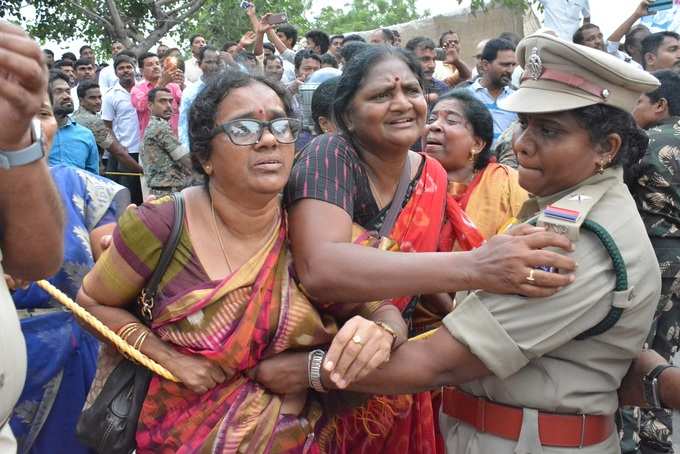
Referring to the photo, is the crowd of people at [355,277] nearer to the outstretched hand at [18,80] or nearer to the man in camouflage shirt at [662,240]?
the outstretched hand at [18,80]

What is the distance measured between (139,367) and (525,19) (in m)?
11.9

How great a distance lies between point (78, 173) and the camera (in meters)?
3.24

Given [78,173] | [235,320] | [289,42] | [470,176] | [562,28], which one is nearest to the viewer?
[235,320]

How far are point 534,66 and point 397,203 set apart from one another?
709 mm

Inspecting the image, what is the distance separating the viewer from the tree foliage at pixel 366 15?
38.9 m

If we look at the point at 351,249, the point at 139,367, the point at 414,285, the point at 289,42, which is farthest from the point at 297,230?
the point at 289,42

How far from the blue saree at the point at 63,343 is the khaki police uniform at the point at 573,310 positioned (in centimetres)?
169

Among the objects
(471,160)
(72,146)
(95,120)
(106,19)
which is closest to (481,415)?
(471,160)

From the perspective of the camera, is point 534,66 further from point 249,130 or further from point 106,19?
point 106,19

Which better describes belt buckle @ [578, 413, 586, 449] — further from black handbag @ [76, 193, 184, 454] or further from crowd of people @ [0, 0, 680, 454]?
A: black handbag @ [76, 193, 184, 454]

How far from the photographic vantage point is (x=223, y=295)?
2.24 m

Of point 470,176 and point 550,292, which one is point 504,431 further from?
point 470,176

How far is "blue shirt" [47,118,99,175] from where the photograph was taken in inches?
173

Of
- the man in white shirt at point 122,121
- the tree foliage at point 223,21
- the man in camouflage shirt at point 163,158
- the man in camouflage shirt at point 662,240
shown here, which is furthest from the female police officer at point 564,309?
the tree foliage at point 223,21
